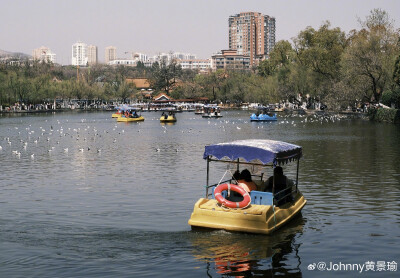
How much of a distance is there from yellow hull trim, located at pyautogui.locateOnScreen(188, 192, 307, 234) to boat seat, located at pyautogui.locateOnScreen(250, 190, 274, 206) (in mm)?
294

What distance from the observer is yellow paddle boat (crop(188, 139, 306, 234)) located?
17.1 metres

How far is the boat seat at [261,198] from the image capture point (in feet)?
60.0

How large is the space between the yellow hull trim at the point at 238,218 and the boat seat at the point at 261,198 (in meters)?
0.29

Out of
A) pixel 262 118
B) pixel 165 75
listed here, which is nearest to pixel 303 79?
pixel 262 118

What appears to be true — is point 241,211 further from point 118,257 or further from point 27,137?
point 27,137

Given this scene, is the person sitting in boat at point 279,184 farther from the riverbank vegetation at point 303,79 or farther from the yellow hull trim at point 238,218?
the riverbank vegetation at point 303,79

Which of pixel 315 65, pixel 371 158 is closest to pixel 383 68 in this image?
pixel 315 65

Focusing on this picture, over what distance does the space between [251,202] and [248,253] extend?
2.87 metres

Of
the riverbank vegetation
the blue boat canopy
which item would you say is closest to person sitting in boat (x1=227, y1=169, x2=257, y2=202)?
the blue boat canopy

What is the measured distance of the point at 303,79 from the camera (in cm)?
11069

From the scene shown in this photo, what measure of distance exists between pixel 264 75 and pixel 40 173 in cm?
14522

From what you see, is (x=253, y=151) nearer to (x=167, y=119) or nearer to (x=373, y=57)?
(x=373, y=57)

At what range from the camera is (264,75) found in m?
174

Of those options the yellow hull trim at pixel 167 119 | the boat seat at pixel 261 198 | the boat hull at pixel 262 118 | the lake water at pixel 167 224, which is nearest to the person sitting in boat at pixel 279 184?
the boat seat at pixel 261 198
